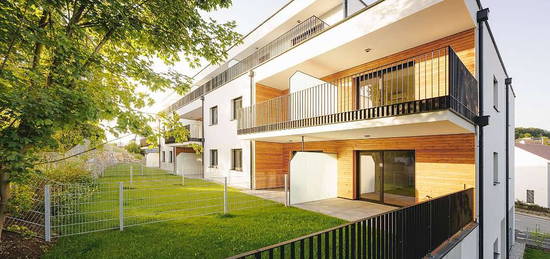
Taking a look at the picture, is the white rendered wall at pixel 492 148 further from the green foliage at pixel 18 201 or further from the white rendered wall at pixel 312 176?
the green foliage at pixel 18 201

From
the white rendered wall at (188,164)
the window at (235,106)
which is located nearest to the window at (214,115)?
the window at (235,106)

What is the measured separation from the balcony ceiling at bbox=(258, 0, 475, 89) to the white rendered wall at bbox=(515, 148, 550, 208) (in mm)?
23581

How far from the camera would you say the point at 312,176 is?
9.27 m

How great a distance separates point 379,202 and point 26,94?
31.9ft

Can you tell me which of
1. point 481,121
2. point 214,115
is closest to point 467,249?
point 481,121

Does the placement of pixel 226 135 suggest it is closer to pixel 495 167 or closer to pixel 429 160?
pixel 429 160

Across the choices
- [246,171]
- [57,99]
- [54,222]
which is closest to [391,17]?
[57,99]

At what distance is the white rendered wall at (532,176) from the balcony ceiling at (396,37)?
23581 millimetres

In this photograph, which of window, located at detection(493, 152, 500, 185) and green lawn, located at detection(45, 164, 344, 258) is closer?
green lawn, located at detection(45, 164, 344, 258)

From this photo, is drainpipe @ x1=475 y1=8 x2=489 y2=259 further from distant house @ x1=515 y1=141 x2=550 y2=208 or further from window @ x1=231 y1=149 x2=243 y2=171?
distant house @ x1=515 y1=141 x2=550 y2=208

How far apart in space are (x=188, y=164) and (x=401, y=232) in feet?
64.4

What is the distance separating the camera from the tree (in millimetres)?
2984

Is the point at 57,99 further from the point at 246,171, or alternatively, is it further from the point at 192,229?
the point at 246,171

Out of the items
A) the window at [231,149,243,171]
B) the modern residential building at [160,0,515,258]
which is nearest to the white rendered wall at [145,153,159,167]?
the window at [231,149,243,171]
